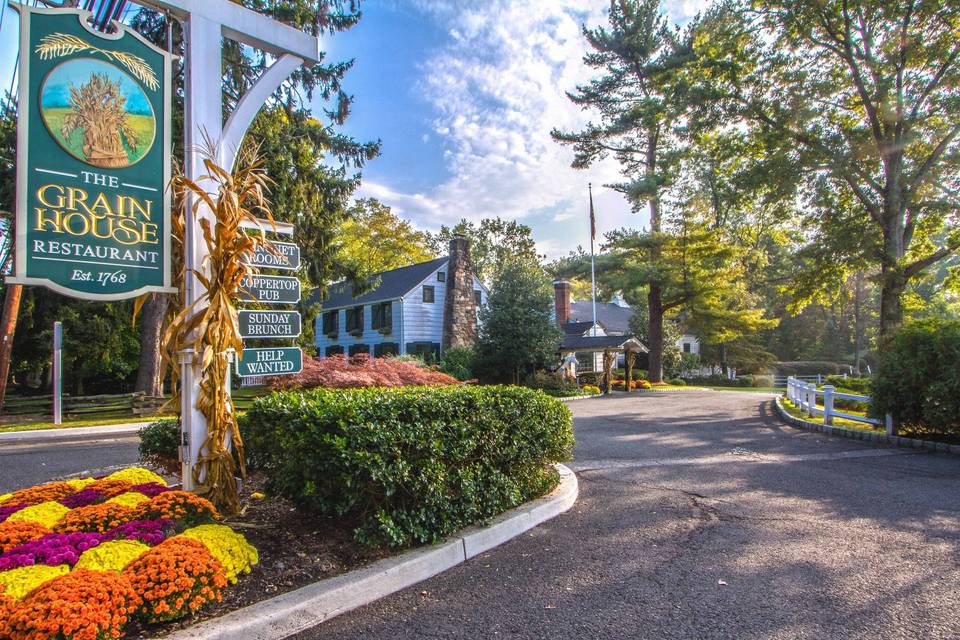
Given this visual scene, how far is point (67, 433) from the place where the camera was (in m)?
11.9

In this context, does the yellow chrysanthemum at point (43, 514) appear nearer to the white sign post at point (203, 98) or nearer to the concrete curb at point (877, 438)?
the white sign post at point (203, 98)

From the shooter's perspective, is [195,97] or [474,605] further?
[195,97]

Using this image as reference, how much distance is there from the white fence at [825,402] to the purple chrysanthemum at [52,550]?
1226 centimetres

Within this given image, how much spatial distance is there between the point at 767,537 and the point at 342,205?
17224mm

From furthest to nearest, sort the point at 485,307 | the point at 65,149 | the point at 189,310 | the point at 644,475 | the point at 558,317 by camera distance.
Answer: the point at 558,317
the point at 485,307
the point at 644,475
the point at 189,310
the point at 65,149

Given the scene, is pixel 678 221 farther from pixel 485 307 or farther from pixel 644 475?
pixel 644 475

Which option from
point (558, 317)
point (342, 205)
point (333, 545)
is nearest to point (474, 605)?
point (333, 545)

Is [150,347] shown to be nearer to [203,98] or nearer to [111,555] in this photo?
[203,98]

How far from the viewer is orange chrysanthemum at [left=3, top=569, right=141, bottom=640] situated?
2393mm

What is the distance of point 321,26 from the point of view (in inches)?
666

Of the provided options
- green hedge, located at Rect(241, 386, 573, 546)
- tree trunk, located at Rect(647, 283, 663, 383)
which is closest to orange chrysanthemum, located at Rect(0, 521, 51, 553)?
green hedge, located at Rect(241, 386, 573, 546)

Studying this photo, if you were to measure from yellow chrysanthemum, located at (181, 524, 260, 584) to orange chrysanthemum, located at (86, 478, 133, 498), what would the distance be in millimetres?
1381

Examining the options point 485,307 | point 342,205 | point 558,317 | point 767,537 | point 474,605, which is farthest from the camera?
point 558,317

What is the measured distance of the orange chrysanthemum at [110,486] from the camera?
14.6ft
